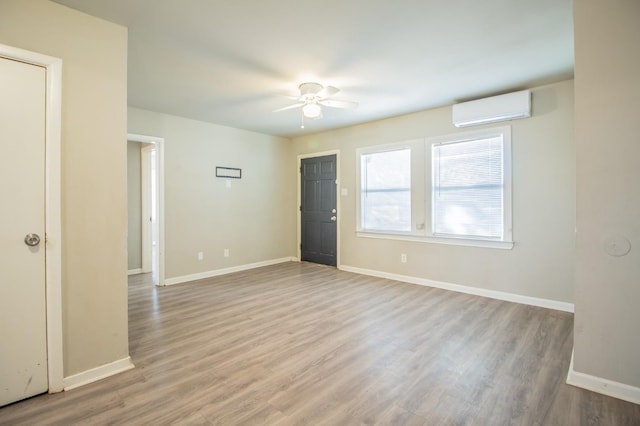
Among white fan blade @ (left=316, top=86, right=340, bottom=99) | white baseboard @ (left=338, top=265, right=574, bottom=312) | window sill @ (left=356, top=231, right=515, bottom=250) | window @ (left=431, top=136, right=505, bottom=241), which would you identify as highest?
white fan blade @ (left=316, top=86, right=340, bottom=99)

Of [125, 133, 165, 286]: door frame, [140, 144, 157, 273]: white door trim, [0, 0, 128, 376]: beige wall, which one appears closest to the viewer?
[0, 0, 128, 376]: beige wall

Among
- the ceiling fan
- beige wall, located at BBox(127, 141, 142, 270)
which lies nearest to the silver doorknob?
the ceiling fan

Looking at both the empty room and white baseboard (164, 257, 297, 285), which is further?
white baseboard (164, 257, 297, 285)

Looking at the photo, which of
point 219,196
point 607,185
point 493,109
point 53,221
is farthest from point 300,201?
point 607,185

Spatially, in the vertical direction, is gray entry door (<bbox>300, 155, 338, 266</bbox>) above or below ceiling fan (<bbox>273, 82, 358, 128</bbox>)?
below

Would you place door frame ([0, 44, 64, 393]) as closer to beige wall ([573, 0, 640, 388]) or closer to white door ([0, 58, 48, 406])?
white door ([0, 58, 48, 406])

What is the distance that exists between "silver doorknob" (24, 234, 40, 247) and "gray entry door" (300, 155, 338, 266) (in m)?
4.14

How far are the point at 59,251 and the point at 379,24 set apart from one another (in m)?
2.70

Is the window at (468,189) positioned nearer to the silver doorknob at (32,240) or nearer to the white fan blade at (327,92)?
the white fan blade at (327,92)

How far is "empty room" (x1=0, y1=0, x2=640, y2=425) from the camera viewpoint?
1786mm

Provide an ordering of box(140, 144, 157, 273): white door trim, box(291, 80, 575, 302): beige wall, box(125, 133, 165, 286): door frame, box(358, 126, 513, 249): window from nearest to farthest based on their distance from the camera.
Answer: box(291, 80, 575, 302): beige wall < box(358, 126, 513, 249): window < box(125, 133, 165, 286): door frame < box(140, 144, 157, 273): white door trim

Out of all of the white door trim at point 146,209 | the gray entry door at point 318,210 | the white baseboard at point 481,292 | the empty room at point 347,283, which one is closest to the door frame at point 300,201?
the gray entry door at point 318,210

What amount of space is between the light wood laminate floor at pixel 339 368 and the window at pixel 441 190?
0.94 metres

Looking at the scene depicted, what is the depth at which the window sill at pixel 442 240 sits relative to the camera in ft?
12.0
